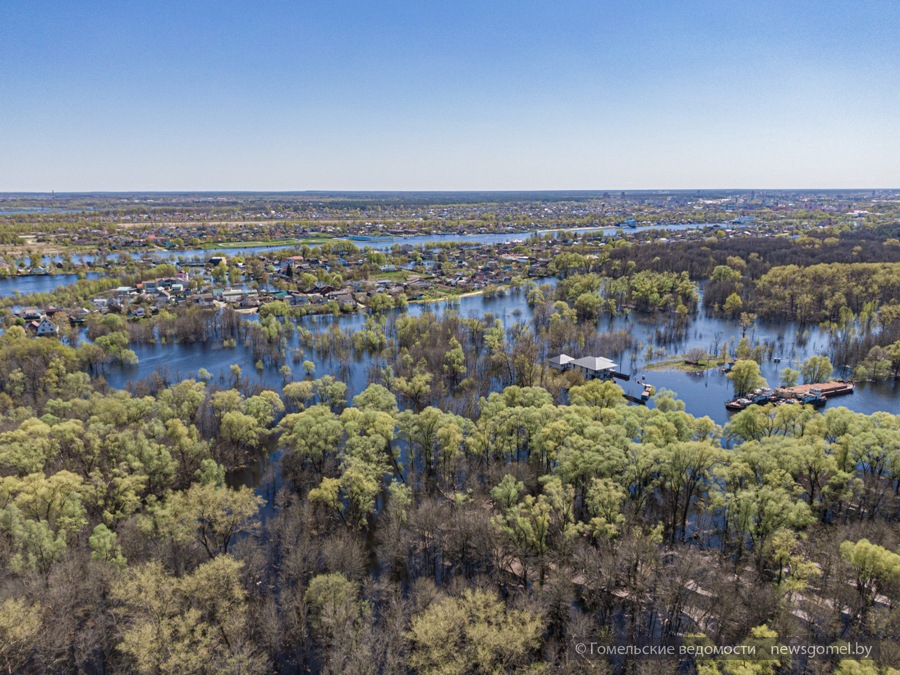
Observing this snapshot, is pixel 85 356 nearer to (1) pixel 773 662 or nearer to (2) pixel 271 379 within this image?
(2) pixel 271 379

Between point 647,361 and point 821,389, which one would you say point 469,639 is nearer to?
point 821,389

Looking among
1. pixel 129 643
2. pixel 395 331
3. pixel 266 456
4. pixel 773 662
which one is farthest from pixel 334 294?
pixel 773 662

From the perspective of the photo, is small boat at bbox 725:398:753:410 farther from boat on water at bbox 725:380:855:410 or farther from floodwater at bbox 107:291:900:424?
floodwater at bbox 107:291:900:424

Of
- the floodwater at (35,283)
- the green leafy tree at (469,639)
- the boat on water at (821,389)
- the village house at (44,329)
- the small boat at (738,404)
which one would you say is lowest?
the small boat at (738,404)

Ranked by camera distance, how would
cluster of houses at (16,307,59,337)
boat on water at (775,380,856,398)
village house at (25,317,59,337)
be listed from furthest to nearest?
cluster of houses at (16,307,59,337) < village house at (25,317,59,337) < boat on water at (775,380,856,398)

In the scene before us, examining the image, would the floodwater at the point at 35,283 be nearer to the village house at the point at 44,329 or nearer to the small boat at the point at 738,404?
the village house at the point at 44,329

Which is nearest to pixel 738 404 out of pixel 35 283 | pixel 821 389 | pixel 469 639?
pixel 821 389

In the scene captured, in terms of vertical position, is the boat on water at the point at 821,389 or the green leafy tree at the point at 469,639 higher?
the green leafy tree at the point at 469,639

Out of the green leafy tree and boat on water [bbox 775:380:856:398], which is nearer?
the green leafy tree

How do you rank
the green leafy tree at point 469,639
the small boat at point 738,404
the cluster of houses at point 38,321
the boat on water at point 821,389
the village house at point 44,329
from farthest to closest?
the cluster of houses at point 38,321 < the village house at point 44,329 < the boat on water at point 821,389 < the small boat at point 738,404 < the green leafy tree at point 469,639

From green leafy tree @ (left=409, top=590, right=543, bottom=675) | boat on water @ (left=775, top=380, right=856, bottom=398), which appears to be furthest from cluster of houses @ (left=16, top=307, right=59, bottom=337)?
boat on water @ (left=775, top=380, right=856, bottom=398)

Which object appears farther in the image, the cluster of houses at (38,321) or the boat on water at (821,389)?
the cluster of houses at (38,321)

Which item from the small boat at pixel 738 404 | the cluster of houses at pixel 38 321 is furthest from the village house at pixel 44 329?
the small boat at pixel 738 404
